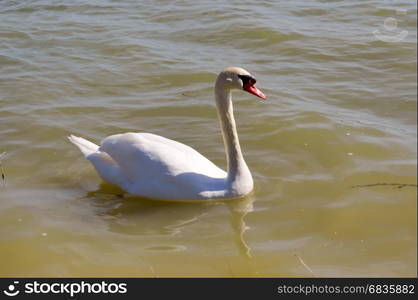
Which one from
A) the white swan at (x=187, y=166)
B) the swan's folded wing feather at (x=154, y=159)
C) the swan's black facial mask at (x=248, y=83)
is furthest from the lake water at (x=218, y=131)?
the swan's black facial mask at (x=248, y=83)

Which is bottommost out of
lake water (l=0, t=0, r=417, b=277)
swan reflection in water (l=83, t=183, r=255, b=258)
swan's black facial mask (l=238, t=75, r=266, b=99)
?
swan reflection in water (l=83, t=183, r=255, b=258)

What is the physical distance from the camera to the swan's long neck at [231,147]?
6.00 meters

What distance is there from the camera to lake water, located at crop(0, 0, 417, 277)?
5043mm

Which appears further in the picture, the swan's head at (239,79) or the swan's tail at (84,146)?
the swan's tail at (84,146)

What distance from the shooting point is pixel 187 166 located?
596 cm

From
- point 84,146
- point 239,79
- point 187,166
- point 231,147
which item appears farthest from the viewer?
point 84,146

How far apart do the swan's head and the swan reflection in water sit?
100cm

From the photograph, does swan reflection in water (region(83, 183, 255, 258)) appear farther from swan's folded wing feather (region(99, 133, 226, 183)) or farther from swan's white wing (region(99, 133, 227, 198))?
swan's folded wing feather (region(99, 133, 226, 183))

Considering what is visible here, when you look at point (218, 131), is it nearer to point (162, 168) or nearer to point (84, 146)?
point (84, 146)

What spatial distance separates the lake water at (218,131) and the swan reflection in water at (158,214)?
0.02 meters

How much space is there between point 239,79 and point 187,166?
895mm

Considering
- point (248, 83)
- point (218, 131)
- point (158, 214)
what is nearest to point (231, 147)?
point (248, 83)

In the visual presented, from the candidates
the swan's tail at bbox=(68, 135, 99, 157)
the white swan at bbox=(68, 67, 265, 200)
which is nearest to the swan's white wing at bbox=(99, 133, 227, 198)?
the white swan at bbox=(68, 67, 265, 200)

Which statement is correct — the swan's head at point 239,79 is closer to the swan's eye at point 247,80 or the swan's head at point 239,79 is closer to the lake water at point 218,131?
the swan's eye at point 247,80
